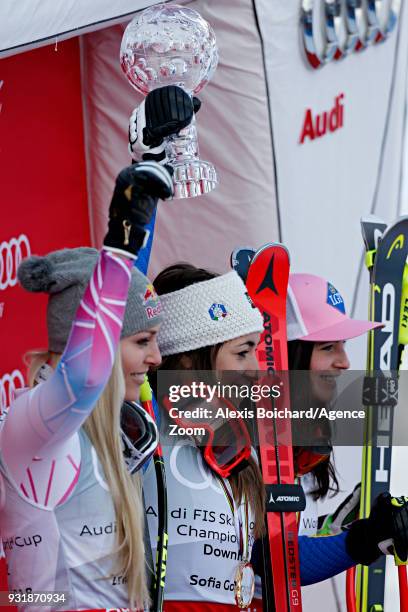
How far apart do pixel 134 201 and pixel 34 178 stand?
1606mm

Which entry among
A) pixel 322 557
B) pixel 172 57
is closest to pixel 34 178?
pixel 172 57

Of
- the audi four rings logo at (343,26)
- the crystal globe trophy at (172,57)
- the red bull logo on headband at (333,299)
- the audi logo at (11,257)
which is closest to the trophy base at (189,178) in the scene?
the crystal globe trophy at (172,57)

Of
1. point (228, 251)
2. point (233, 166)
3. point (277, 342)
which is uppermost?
point (233, 166)

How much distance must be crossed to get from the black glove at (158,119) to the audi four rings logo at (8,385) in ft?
3.17

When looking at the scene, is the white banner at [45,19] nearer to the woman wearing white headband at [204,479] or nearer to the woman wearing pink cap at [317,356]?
the woman wearing white headband at [204,479]

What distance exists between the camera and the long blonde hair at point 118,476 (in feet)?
5.85

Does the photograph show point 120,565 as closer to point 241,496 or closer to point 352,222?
point 241,496

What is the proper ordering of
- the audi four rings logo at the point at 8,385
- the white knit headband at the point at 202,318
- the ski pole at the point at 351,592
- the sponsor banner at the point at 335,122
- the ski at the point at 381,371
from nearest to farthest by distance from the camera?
the white knit headband at the point at 202,318 → the ski pole at the point at 351,592 → the ski at the point at 381,371 → the audi four rings logo at the point at 8,385 → the sponsor banner at the point at 335,122

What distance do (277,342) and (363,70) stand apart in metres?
1.69

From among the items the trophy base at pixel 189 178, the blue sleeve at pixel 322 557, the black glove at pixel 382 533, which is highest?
the trophy base at pixel 189 178

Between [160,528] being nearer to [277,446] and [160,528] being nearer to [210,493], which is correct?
[210,493]

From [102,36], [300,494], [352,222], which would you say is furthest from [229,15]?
[300,494]

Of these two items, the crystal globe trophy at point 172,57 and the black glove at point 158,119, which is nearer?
the black glove at point 158,119

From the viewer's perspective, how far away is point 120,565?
1802mm
